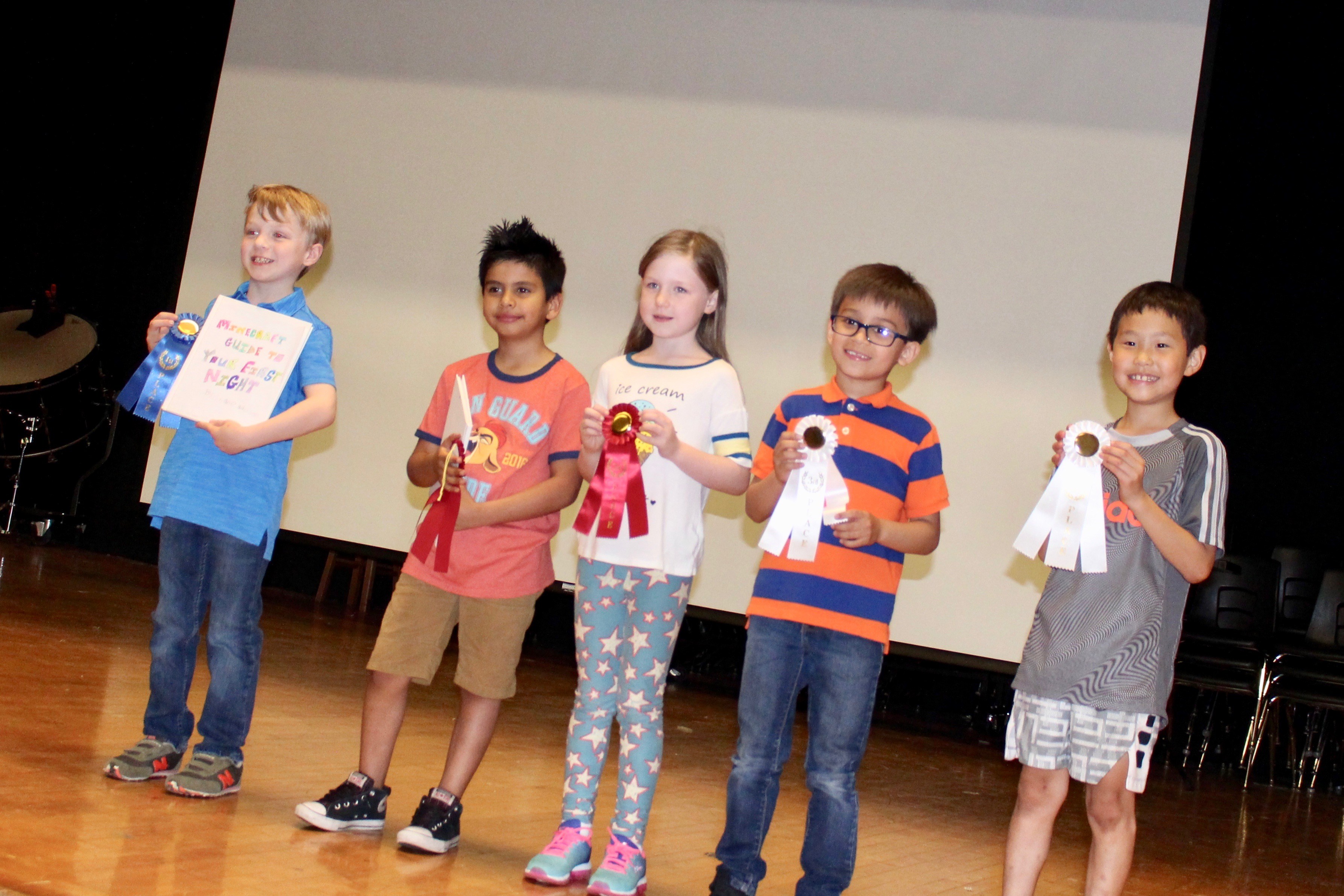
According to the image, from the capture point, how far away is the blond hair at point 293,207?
2.42m

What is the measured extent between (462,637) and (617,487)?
448mm

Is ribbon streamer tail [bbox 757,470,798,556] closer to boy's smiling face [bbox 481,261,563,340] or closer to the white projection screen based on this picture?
boy's smiling face [bbox 481,261,563,340]

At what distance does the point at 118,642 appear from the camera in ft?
13.1

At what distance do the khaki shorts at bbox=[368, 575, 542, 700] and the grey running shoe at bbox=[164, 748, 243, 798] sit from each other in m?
0.38

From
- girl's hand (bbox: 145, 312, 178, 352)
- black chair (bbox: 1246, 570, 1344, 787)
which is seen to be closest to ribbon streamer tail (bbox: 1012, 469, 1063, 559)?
girl's hand (bbox: 145, 312, 178, 352)

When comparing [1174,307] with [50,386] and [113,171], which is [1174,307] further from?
[113,171]

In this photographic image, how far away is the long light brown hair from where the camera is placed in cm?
224

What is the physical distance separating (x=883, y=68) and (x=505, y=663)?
10.8ft

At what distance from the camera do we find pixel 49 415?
6.69 meters

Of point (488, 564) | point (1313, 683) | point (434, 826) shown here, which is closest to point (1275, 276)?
point (1313, 683)

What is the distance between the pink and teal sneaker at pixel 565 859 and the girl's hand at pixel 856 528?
0.73 m

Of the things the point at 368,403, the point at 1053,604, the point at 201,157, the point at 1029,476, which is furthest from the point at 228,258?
the point at 1053,604

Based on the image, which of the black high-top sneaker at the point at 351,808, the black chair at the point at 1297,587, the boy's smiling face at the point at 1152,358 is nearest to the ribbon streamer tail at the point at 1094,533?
the boy's smiling face at the point at 1152,358

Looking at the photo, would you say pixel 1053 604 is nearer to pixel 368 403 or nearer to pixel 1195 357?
pixel 1195 357
